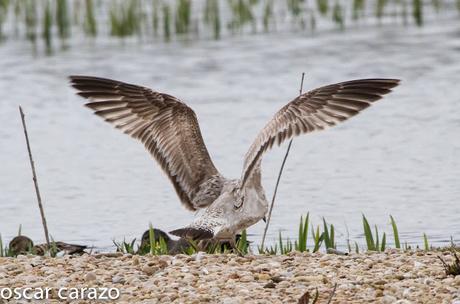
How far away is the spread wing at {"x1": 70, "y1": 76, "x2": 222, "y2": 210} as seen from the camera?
8977 mm

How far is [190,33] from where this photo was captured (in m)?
21.7

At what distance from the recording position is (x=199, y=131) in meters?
8.89

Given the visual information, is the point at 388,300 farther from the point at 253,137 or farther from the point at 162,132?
the point at 253,137

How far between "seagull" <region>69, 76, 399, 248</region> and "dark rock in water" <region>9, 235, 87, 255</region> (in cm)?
87

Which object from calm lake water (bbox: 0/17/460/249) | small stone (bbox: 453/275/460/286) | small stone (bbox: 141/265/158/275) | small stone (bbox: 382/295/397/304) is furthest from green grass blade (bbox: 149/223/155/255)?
small stone (bbox: 453/275/460/286)

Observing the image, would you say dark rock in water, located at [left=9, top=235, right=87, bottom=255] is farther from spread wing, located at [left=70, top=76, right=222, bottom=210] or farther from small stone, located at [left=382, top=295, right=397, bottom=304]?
small stone, located at [left=382, top=295, right=397, bottom=304]

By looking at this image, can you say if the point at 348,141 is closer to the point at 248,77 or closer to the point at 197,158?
the point at 248,77

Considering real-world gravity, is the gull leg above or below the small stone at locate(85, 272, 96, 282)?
below

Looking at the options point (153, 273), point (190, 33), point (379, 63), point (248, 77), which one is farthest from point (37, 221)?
point (190, 33)

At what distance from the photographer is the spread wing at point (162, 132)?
8977 mm

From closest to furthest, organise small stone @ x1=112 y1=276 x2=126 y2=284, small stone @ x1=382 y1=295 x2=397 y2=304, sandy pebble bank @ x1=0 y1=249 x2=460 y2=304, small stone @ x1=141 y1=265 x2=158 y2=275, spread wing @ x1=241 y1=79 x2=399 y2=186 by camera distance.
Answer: small stone @ x1=382 y1=295 x2=397 y2=304 < sandy pebble bank @ x1=0 y1=249 x2=460 y2=304 < small stone @ x1=112 y1=276 x2=126 y2=284 < small stone @ x1=141 y1=265 x2=158 y2=275 < spread wing @ x1=241 y1=79 x2=399 y2=186

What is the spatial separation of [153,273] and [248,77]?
10.5 meters

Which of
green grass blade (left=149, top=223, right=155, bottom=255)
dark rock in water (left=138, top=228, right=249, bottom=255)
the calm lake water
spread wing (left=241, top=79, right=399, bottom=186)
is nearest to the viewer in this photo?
spread wing (left=241, top=79, right=399, bottom=186)

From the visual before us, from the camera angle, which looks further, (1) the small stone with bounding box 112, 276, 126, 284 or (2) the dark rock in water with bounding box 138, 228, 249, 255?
(2) the dark rock in water with bounding box 138, 228, 249, 255
